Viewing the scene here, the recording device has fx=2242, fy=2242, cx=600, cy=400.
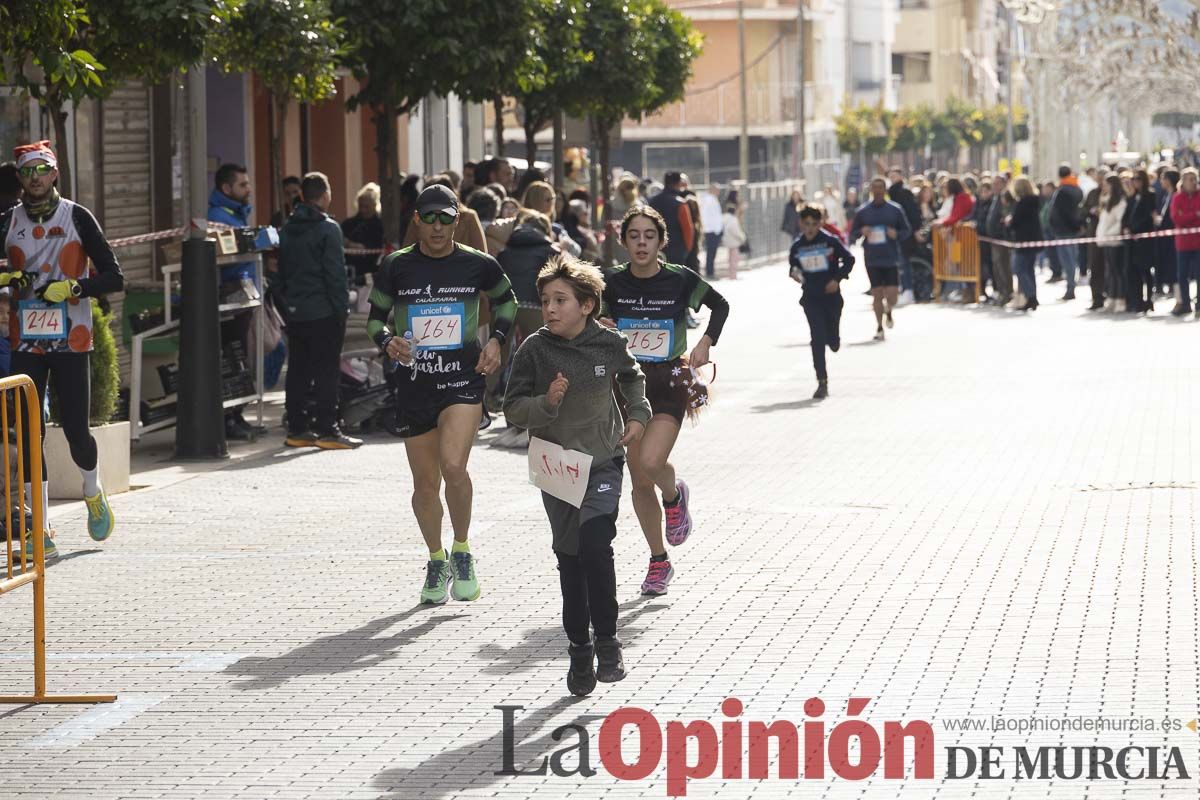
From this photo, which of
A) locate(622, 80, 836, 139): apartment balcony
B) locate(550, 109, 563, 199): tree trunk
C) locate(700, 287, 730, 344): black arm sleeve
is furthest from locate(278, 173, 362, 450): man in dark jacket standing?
locate(622, 80, 836, 139): apartment balcony

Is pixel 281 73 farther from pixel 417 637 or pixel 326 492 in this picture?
pixel 417 637

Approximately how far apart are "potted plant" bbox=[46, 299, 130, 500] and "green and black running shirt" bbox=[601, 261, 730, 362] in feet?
12.4

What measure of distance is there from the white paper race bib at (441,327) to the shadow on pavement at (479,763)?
7.94 feet

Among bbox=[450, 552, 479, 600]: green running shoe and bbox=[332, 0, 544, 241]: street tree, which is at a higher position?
bbox=[332, 0, 544, 241]: street tree

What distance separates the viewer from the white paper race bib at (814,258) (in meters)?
18.2

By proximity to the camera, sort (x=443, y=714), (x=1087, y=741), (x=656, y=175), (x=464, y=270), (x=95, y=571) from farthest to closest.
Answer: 1. (x=656, y=175)
2. (x=95, y=571)
3. (x=464, y=270)
4. (x=443, y=714)
5. (x=1087, y=741)

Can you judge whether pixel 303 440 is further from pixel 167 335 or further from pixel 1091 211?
pixel 1091 211

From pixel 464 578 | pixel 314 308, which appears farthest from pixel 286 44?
pixel 464 578

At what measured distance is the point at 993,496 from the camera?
1191 cm

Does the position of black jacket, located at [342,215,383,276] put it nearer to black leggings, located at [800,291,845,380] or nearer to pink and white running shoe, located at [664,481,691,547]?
black leggings, located at [800,291,845,380]

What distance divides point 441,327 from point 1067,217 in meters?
23.3

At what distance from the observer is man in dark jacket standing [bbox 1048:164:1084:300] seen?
30922 mm

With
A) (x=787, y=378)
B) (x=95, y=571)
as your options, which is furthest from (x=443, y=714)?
(x=787, y=378)

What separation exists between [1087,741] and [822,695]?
974mm
